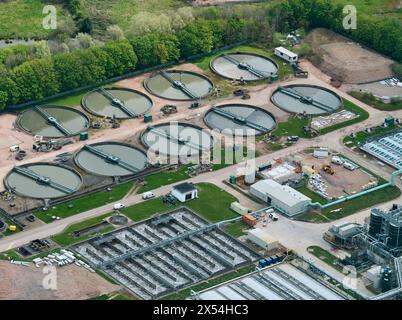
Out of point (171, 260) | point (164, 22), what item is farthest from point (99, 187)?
point (164, 22)

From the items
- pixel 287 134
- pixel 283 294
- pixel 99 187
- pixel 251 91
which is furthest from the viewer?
pixel 251 91

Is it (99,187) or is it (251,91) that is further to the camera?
(251,91)

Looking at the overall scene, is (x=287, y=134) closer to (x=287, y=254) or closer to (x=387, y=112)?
(x=387, y=112)

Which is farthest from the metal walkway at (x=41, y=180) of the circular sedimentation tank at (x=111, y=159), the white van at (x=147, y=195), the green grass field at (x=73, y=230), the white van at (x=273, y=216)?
the white van at (x=273, y=216)

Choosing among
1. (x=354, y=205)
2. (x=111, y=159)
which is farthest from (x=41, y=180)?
(x=354, y=205)

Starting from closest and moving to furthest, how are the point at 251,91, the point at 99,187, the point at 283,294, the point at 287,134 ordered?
the point at 283,294, the point at 99,187, the point at 287,134, the point at 251,91

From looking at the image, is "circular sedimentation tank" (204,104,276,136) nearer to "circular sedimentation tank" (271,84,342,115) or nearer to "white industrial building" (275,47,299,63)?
"circular sedimentation tank" (271,84,342,115)
